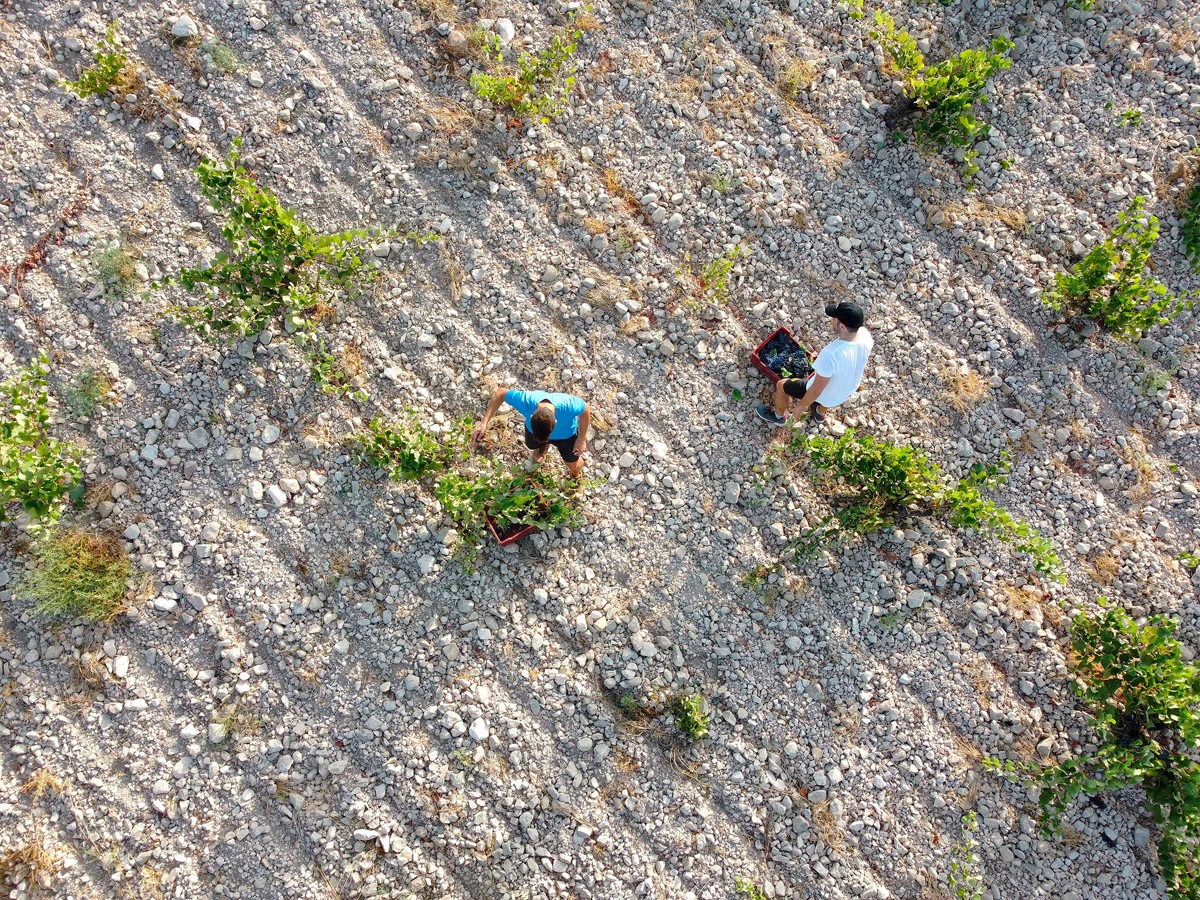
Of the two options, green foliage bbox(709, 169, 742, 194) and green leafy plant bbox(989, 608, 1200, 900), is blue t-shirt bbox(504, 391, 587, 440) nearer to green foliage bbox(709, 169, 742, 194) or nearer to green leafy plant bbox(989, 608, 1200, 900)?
green foliage bbox(709, 169, 742, 194)

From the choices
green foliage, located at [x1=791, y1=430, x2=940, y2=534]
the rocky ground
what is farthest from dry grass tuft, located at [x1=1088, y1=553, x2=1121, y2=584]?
green foliage, located at [x1=791, y1=430, x2=940, y2=534]

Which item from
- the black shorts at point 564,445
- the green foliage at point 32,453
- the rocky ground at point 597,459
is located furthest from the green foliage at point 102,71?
the black shorts at point 564,445

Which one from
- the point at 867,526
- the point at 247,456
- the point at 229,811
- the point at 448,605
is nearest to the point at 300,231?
the point at 247,456

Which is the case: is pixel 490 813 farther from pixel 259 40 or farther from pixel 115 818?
pixel 259 40

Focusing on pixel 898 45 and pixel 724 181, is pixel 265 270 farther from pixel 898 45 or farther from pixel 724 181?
pixel 898 45

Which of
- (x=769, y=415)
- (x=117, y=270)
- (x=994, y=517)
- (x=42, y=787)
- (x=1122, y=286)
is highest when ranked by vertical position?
(x=1122, y=286)

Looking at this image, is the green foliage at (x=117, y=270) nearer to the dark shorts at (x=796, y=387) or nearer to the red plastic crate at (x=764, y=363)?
the red plastic crate at (x=764, y=363)

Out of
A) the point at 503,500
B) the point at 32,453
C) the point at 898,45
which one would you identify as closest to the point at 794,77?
the point at 898,45
